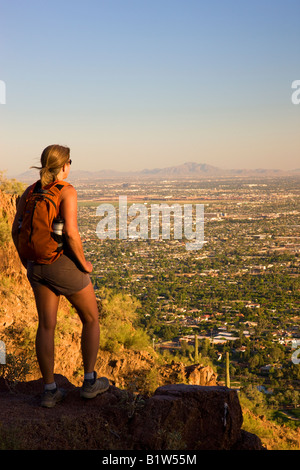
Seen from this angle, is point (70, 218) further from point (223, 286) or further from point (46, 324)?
point (223, 286)

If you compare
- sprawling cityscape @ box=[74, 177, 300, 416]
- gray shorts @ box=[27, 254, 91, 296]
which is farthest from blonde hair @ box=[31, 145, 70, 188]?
sprawling cityscape @ box=[74, 177, 300, 416]

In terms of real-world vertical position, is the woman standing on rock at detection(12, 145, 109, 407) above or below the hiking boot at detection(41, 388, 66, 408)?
above

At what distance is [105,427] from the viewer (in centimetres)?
335

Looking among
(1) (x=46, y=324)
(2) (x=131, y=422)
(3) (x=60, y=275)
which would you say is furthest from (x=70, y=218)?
(2) (x=131, y=422)

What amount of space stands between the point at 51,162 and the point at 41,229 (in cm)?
54

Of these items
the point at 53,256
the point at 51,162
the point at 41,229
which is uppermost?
the point at 51,162

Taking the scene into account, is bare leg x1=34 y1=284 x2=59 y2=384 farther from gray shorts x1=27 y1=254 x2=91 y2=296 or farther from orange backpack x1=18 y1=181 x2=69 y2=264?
orange backpack x1=18 y1=181 x2=69 y2=264

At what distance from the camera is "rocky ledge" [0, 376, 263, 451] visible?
316cm

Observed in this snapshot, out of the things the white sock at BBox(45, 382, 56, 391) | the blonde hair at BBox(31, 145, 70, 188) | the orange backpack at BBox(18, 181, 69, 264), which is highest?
the blonde hair at BBox(31, 145, 70, 188)

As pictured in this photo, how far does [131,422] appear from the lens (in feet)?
11.3

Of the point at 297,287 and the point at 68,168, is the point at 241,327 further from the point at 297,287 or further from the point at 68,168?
the point at 68,168

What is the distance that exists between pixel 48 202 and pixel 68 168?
469 millimetres

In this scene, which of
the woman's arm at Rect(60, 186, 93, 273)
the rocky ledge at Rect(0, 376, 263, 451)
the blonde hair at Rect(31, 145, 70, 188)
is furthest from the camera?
the blonde hair at Rect(31, 145, 70, 188)
